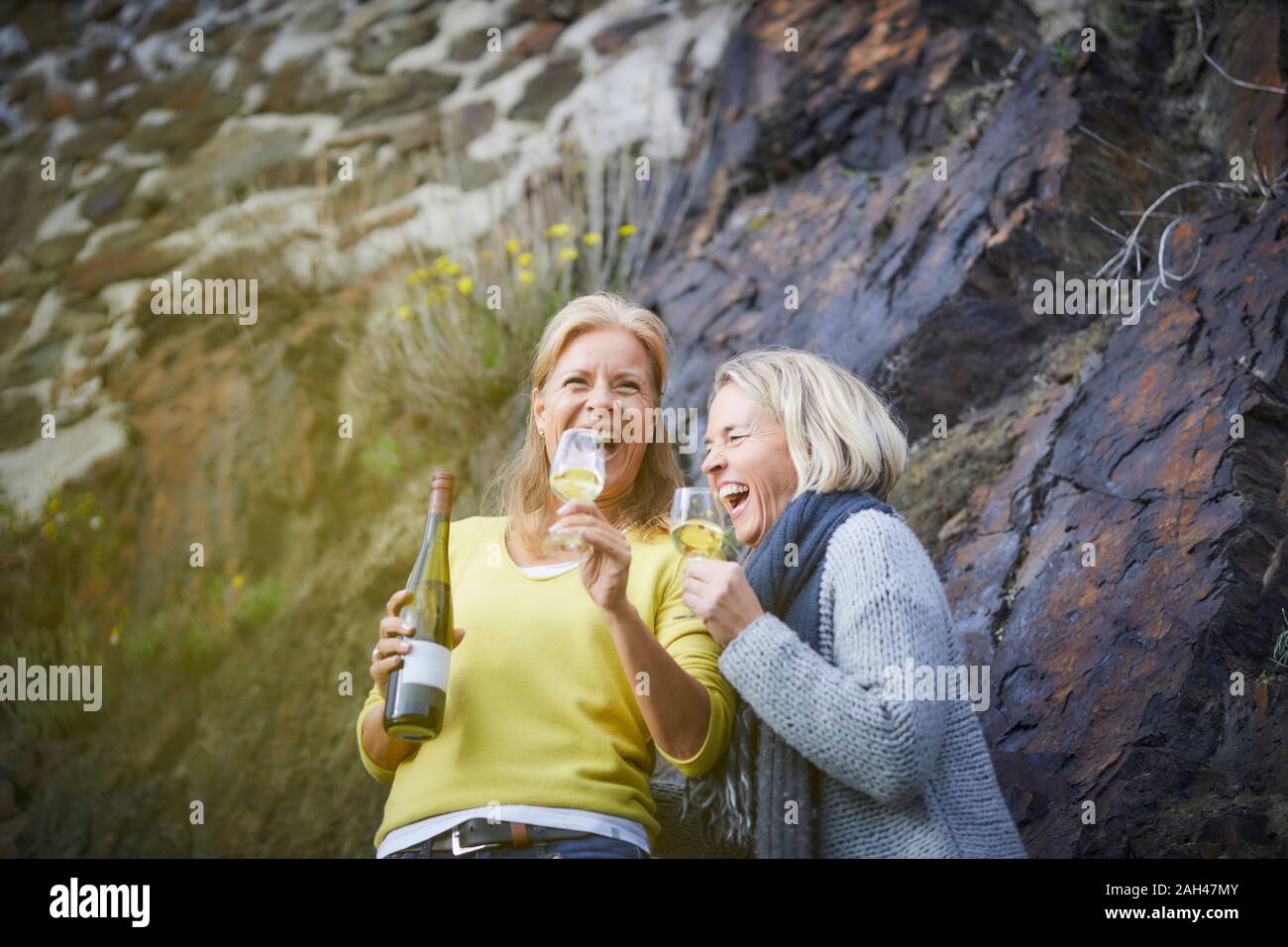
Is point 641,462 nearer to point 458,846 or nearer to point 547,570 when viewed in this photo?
point 547,570

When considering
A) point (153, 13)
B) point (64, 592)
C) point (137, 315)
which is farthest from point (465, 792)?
point (153, 13)

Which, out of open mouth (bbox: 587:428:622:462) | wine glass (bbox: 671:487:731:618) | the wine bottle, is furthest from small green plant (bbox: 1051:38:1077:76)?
the wine bottle

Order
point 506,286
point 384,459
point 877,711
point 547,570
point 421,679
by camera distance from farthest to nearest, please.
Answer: point 506,286 < point 384,459 < point 547,570 < point 421,679 < point 877,711

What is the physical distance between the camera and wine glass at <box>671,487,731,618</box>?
1.95 m

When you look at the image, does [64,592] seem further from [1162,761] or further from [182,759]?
[1162,761]

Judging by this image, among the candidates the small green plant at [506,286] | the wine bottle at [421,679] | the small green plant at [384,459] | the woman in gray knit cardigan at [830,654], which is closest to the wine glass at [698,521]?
the woman in gray knit cardigan at [830,654]

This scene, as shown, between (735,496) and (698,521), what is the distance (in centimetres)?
27

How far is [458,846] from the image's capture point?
1.86m

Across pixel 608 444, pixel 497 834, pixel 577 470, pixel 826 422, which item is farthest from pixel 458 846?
pixel 826 422

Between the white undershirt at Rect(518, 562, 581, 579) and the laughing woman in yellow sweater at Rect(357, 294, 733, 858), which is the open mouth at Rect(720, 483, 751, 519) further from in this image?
the white undershirt at Rect(518, 562, 581, 579)

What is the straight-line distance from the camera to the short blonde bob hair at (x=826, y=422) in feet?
6.88

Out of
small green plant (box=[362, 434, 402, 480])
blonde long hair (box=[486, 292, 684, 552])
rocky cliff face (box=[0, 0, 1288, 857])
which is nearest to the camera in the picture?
blonde long hair (box=[486, 292, 684, 552])

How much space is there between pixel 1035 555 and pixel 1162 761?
531 millimetres

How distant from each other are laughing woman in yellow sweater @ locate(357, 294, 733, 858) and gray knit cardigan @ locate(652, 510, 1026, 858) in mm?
148
